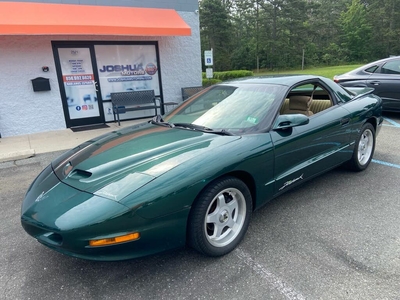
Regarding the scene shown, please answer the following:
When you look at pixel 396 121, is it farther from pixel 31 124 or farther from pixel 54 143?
pixel 31 124

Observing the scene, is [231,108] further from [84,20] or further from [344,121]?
[84,20]

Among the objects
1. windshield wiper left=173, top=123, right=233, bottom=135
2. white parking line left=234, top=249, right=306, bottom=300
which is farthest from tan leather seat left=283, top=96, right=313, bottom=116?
white parking line left=234, top=249, right=306, bottom=300

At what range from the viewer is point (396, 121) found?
7.05 meters

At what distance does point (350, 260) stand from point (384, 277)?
249 mm

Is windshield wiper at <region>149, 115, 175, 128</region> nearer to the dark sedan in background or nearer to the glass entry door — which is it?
the glass entry door

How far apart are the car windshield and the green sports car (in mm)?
11

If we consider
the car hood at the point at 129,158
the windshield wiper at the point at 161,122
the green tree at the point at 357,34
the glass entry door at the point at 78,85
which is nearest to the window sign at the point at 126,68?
the glass entry door at the point at 78,85

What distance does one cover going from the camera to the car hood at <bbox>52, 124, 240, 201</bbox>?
2.09m

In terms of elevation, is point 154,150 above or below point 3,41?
below

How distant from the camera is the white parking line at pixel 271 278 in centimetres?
199

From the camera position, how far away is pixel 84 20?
6.95 meters

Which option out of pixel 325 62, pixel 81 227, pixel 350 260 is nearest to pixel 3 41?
pixel 81 227

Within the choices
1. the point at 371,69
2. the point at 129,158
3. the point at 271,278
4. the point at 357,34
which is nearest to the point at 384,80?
the point at 371,69

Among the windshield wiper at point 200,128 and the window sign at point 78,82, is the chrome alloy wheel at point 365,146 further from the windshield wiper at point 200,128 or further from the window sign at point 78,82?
the window sign at point 78,82
